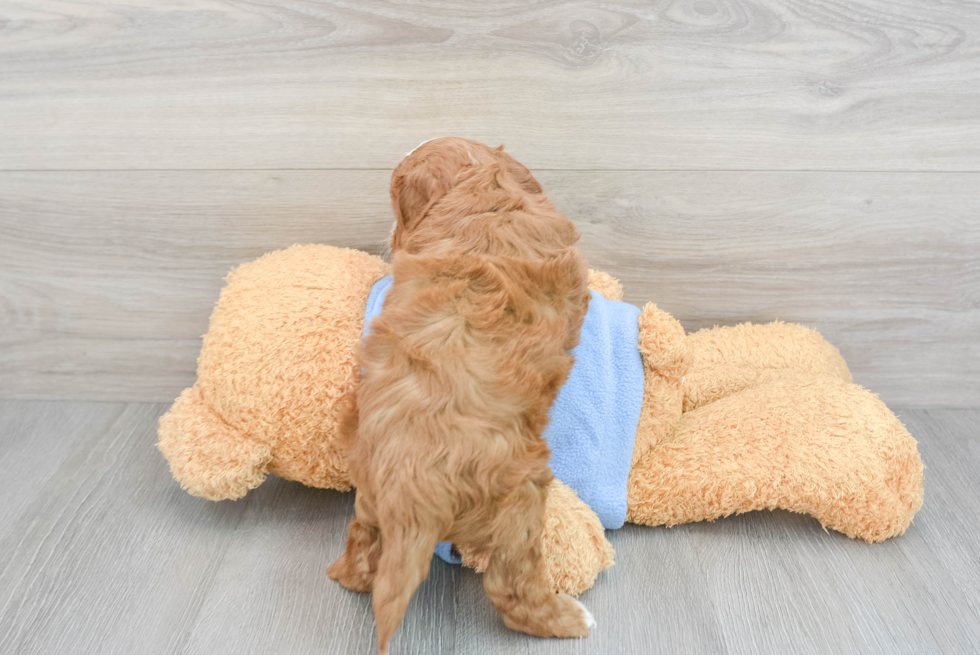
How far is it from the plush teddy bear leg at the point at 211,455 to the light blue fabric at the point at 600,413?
A: 0.78 ft

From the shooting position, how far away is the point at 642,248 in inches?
46.2

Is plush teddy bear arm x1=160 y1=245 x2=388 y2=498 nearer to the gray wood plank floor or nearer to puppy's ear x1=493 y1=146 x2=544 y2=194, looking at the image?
the gray wood plank floor

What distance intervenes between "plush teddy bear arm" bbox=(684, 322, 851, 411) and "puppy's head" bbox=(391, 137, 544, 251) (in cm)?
45

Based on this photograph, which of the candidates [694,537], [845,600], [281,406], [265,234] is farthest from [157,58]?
[845,600]

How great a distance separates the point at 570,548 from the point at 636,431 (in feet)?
0.64

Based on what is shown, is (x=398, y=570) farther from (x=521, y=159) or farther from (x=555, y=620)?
(x=521, y=159)

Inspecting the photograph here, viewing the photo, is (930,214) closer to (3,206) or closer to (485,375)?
(485,375)

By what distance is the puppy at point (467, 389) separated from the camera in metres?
0.68

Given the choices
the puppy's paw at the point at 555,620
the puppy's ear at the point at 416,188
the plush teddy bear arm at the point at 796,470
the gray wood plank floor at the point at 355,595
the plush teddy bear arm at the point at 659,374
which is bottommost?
the gray wood plank floor at the point at 355,595

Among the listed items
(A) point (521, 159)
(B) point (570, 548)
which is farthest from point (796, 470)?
(A) point (521, 159)

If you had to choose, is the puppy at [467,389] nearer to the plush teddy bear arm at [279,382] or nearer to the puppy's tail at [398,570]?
the puppy's tail at [398,570]

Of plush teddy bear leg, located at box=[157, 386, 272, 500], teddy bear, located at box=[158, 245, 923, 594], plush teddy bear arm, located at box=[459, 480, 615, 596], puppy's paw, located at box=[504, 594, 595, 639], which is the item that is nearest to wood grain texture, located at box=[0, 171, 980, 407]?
teddy bear, located at box=[158, 245, 923, 594]

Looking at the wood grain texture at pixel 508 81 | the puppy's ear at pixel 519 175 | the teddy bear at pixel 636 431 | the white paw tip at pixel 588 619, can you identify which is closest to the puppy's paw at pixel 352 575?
the teddy bear at pixel 636 431

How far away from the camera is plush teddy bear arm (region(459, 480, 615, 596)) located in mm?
833
